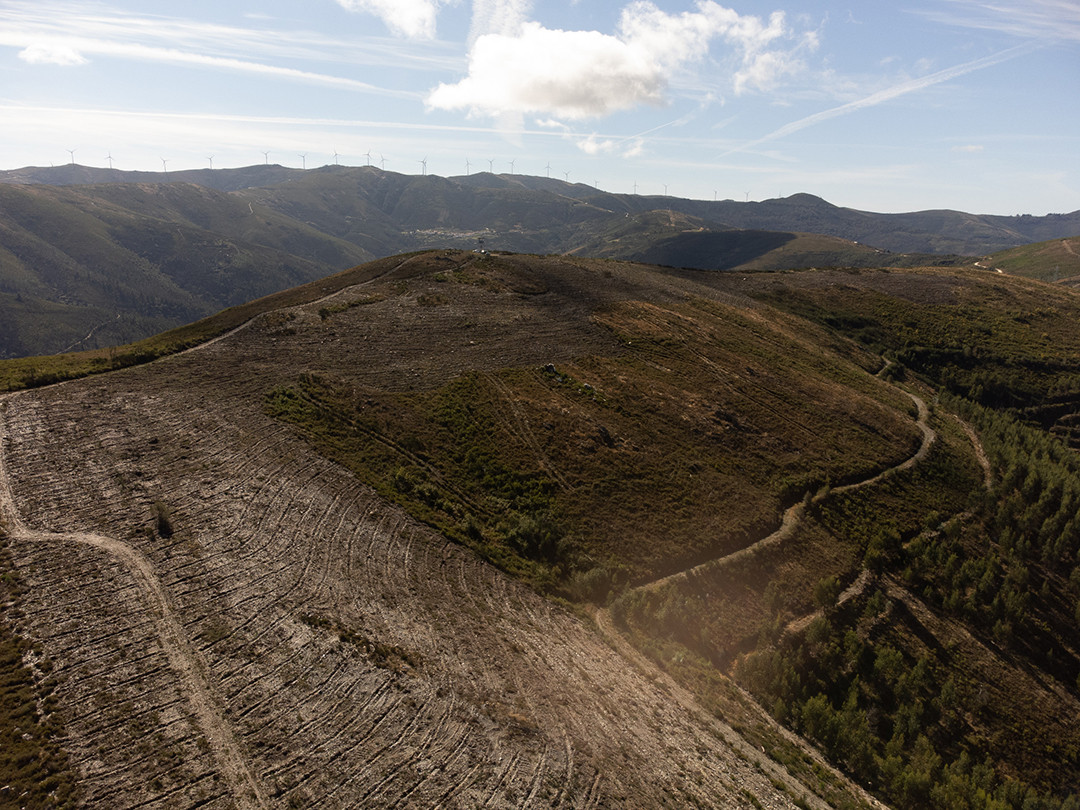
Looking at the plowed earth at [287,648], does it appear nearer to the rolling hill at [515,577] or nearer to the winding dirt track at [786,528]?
the rolling hill at [515,577]

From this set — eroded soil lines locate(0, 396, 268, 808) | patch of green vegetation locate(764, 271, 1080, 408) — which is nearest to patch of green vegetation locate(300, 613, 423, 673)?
eroded soil lines locate(0, 396, 268, 808)

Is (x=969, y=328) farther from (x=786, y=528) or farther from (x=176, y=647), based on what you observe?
(x=176, y=647)

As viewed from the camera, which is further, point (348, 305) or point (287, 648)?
point (348, 305)

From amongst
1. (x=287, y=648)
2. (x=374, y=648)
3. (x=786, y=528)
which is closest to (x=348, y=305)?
(x=287, y=648)

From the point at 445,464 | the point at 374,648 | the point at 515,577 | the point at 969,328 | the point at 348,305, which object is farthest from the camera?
the point at 969,328

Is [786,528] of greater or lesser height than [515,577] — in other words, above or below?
below
